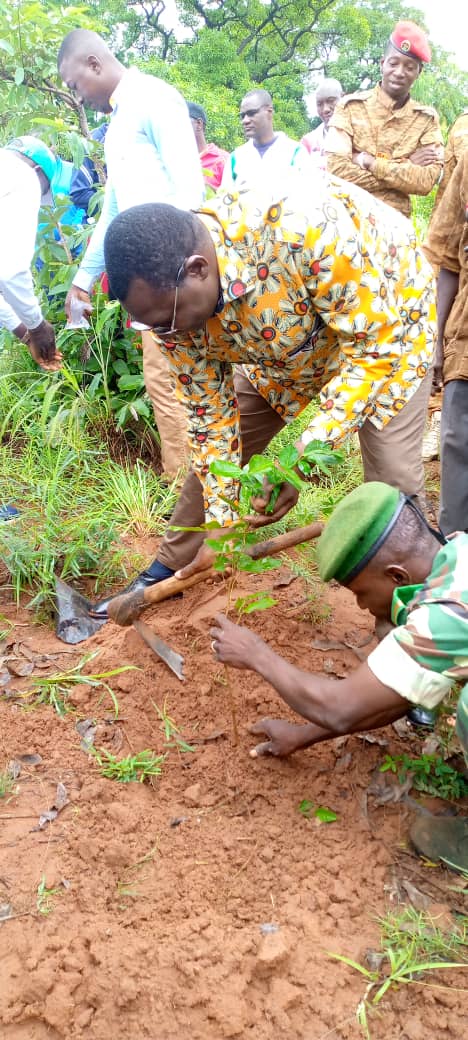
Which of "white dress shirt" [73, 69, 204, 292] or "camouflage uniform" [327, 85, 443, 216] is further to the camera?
"camouflage uniform" [327, 85, 443, 216]

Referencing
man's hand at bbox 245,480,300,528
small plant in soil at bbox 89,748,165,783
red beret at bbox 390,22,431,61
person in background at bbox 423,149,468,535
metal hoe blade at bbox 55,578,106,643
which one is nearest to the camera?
man's hand at bbox 245,480,300,528

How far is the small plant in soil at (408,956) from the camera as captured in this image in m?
1.63

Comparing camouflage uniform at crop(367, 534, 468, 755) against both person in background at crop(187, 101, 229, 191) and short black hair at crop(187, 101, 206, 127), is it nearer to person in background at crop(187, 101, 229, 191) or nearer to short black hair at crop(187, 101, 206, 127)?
person in background at crop(187, 101, 229, 191)

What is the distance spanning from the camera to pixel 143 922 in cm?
179

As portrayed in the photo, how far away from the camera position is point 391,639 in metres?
1.63

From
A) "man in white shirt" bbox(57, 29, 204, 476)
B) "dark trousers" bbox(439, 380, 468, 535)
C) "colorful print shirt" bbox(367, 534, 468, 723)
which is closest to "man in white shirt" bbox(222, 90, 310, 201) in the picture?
"man in white shirt" bbox(57, 29, 204, 476)

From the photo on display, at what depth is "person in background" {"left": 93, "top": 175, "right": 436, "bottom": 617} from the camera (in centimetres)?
189

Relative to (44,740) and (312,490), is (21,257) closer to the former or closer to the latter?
(312,490)

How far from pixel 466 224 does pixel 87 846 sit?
2.33 metres

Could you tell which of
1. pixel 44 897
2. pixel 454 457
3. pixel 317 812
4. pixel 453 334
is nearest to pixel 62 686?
pixel 44 897

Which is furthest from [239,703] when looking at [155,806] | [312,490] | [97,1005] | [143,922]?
[312,490]

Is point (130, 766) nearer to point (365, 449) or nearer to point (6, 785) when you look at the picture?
point (6, 785)

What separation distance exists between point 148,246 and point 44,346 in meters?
2.33

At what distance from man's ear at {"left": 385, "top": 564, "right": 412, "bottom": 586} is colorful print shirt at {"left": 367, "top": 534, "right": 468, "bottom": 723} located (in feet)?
0.43
